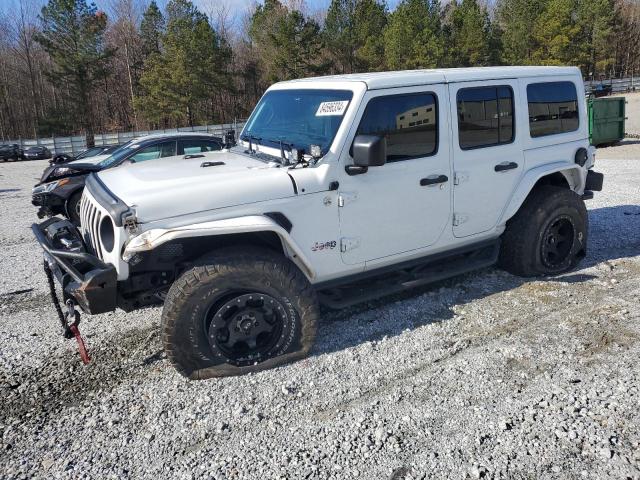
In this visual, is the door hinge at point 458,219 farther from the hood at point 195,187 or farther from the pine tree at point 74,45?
the pine tree at point 74,45

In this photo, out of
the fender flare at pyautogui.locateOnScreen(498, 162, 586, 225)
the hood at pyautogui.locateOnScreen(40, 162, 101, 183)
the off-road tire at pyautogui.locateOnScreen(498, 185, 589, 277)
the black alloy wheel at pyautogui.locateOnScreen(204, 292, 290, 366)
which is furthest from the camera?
the hood at pyautogui.locateOnScreen(40, 162, 101, 183)

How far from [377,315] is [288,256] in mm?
1203

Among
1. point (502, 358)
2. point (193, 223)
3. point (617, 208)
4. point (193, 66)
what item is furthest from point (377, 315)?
point (193, 66)

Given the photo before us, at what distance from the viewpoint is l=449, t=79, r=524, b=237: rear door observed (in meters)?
4.72

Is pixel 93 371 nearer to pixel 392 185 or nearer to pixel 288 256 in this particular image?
pixel 288 256

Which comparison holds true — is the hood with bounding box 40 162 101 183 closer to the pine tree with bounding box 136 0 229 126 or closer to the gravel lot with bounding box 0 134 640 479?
the gravel lot with bounding box 0 134 640 479

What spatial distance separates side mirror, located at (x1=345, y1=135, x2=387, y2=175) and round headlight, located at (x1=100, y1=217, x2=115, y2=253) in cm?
180

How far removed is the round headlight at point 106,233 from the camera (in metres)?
3.81

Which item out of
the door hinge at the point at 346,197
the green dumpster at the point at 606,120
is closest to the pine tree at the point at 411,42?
the green dumpster at the point at 606,120

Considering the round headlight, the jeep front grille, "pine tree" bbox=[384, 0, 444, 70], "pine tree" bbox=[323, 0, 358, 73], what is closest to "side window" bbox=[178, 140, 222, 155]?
the jeep front grille

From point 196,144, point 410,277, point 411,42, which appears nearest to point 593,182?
point 410,277

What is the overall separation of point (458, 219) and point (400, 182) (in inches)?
31.6

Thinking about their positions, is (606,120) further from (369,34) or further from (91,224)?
(369,34)

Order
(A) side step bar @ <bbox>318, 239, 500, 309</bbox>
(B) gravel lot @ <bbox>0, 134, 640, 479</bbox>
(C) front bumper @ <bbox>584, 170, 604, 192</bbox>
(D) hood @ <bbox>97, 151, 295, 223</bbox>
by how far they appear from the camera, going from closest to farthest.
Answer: (B) gravel lot @ <bbox>0, 134, 640, 479</bbox>
(D) hood @ <bbox>97, 151, 295, 223</bbox>
(A) side step bar @ <bbox>318, 239, 500, 309</bbox>
(C) front bumper @ <bbox>584, 170, 604, 192</bbox>
